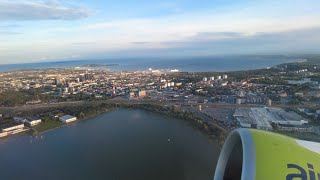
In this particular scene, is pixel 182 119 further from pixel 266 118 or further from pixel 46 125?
pixel 46 125

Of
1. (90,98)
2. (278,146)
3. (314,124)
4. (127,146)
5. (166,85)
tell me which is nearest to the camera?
(278,146)

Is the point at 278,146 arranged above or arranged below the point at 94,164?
above

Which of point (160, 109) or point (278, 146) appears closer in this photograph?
point (278, 146)

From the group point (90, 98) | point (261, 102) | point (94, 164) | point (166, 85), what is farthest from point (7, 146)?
point (166, 85)

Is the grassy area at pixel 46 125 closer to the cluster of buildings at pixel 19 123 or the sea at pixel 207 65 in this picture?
the cluster of buildings at pixel 19 123

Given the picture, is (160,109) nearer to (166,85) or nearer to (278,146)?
(166,85)

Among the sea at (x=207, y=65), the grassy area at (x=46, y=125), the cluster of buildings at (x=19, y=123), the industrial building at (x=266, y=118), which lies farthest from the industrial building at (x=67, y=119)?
the sea at (x=207, y=65)

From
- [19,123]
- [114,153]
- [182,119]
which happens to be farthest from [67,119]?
[114,153]

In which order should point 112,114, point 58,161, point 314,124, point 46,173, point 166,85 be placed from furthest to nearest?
point 166,85, point 112,114, point 314,124, point 58,161, point 46,173
